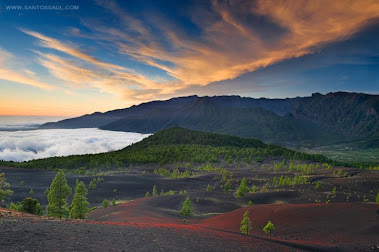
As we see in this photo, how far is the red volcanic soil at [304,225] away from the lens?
2879cm

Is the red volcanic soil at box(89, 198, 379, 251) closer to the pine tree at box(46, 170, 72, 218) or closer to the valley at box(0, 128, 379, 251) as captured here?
the valley at box(0, 128, 379, 251)

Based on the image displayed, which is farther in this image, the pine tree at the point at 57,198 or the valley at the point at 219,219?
the pine tree at the point at 57,198

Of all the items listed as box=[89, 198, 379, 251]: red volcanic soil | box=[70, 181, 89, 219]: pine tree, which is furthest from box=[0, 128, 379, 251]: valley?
box=[70, 181, 89, 219]: pine tree

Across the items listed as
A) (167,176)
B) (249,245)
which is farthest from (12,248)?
(167,176)

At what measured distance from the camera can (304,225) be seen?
38594 mm

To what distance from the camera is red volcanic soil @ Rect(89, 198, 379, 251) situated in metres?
28.8

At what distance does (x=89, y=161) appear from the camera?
192 metres

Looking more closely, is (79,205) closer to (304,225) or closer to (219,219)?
(219,219)

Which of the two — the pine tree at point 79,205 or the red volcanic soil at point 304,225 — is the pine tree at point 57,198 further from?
the red volcanic soil at point 304,225

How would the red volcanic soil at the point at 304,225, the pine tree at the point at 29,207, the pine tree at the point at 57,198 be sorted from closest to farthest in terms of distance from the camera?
the red volcanic soil at the point at 304,225 → the pine tree at the point at 29,207 → the pine tree at the point at 57,198

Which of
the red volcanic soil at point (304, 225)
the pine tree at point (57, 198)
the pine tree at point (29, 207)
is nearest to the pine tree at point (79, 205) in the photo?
the pine tree at point (57, 198)

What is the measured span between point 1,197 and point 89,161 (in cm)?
17325

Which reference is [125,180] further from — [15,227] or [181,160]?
[15,227]

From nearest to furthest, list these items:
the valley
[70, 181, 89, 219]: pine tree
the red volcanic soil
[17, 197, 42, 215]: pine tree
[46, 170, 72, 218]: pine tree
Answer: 1. the valley
2. the red volcanic soil
3. [17, 197, 42, 215]: pine tree
4. [70, 181, 89, 219]: pine tree
5. [46, 170, 72, 218]: pine tree
